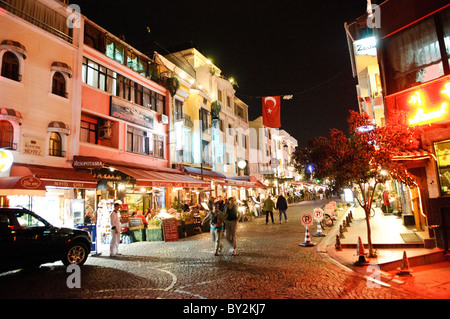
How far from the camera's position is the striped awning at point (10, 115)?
11.9 metres

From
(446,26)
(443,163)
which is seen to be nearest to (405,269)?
(443,163)

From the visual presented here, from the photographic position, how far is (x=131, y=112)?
19.0 meters

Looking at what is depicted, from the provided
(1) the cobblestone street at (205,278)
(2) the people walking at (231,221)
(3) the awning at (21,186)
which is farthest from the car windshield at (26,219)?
(2) the people walking at (231,221)

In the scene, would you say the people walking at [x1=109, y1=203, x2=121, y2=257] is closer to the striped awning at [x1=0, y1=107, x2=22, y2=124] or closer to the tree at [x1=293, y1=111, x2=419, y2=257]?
the striped awning at [x1=0, y1=107, x2=22, y2=124]

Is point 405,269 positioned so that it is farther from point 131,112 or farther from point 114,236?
point 131,112

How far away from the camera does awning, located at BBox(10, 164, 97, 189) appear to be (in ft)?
38.3

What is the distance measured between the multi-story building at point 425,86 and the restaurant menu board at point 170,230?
31.7 ft

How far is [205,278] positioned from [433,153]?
7.74m

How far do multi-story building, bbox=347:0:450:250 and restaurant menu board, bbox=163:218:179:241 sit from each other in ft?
31.7

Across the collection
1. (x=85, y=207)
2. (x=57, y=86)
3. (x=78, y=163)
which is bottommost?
(x=85, y=207)
